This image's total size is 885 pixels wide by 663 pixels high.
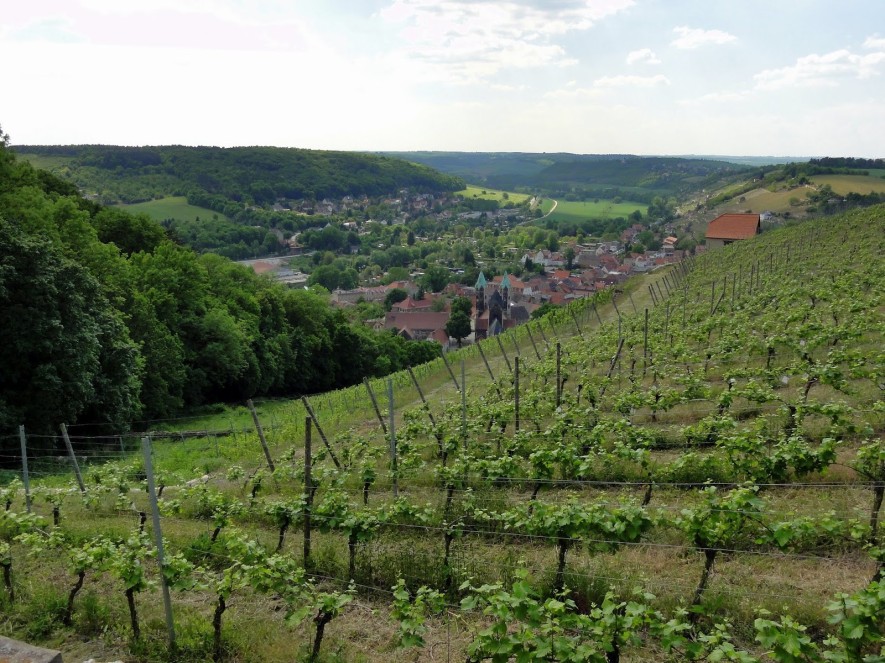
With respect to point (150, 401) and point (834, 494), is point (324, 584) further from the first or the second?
point (150, 401)

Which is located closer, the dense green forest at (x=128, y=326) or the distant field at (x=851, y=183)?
the dense green forest at (x=128, y=326)

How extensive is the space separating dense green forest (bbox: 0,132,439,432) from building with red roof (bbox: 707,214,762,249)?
44.7 meters

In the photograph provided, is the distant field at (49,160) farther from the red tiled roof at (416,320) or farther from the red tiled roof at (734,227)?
the red tiled roof at (734,227)

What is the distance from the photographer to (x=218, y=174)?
192 metres

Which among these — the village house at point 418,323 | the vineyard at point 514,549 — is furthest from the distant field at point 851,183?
the vineyard at point 514,549

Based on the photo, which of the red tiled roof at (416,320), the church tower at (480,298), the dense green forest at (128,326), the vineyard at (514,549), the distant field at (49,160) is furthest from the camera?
the distant field at (49,160)

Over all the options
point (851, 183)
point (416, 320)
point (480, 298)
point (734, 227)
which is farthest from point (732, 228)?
point (851, 183)

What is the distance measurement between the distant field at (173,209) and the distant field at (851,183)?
13499 centimetres

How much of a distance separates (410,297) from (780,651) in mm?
113800

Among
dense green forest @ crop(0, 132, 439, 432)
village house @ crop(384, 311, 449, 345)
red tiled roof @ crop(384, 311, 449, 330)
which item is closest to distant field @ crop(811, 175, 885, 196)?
red tiled roof @ crop(384, 311, 449, 330)

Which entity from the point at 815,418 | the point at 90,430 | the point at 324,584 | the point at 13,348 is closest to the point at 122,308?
the point at 90,430

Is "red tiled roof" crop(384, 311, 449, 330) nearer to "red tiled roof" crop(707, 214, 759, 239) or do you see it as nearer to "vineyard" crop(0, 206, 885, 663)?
"red tiled roof" crop(707, 214, 759, 239)

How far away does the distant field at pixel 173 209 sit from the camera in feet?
460

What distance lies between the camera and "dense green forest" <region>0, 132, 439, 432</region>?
2045 centimetres
